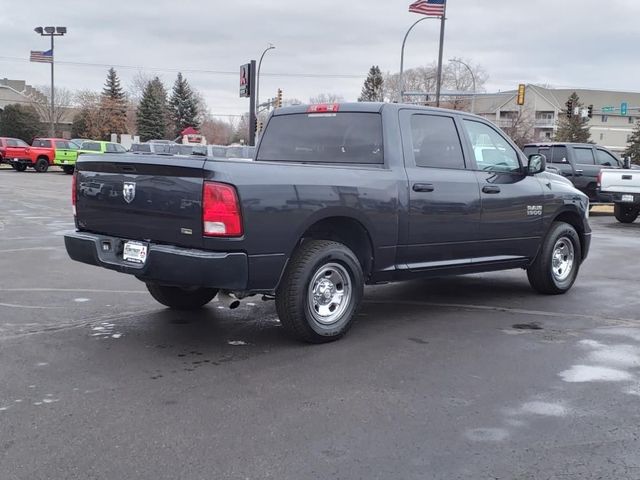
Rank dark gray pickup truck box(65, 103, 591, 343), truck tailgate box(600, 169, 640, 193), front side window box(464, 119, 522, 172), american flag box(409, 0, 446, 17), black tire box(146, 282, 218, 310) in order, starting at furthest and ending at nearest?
american flag box(409, 0, 446, 17) < truck tailgate box(600, 169, 640, 193) < front side window box(464, 119, 522, 172) < black tire box(146, 282, 218, 310) < dark gray pickup truck box(65, 103, 591, 343)

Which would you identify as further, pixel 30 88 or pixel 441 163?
pixel 30 88

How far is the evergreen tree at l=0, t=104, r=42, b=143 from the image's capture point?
67875mm

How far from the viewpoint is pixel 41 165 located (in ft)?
122

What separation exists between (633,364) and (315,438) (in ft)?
8.98

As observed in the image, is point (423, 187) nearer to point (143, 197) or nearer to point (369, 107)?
point (369, 107)

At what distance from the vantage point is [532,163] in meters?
6.83

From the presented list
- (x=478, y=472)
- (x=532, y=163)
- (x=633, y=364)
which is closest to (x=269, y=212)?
(x=478, y=472)

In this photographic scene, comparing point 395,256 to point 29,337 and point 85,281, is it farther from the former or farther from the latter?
point 85,281

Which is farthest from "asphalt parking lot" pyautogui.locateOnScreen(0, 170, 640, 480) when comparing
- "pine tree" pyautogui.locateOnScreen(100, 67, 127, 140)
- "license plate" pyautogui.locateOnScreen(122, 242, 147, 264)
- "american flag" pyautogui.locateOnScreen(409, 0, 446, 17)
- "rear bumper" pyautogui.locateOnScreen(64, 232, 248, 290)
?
"pine tree" pyautogui.locateOnScreen(100, 67, 127, 140)

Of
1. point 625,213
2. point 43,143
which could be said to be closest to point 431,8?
point 625,213

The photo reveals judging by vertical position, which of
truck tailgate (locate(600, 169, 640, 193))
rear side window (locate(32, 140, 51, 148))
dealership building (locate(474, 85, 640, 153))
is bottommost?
truck tailgate (locate(600, 169, 640, 193))

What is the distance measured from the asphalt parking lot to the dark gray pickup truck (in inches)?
19.6

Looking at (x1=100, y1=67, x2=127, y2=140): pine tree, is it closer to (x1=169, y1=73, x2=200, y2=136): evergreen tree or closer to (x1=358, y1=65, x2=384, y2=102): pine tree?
(x1=169, y1=73, x2=200, y2=136): evergreen tree

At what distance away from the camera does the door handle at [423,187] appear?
5.64 meters
